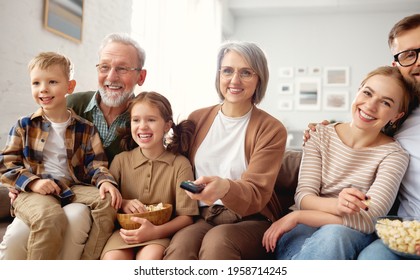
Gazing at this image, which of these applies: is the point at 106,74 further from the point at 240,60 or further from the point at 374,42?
the point at 374,42

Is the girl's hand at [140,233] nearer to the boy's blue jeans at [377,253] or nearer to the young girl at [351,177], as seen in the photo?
the young girl at [351,177]

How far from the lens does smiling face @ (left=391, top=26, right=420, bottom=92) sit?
1.20 meters

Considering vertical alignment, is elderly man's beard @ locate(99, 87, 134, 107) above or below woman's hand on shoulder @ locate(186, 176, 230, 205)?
above

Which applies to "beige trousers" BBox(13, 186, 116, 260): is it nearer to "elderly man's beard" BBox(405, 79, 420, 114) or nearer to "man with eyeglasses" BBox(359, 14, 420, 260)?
"man with eyeglasses" BBox(359, 14, 420, 260)

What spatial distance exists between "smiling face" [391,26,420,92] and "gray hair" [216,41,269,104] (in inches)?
17.1

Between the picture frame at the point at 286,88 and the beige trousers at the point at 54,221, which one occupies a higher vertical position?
the picture frame at the point at 286,88

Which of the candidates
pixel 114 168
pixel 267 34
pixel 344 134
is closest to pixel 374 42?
pixel 267 34

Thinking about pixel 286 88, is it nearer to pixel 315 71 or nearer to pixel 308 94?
pixel 308 94

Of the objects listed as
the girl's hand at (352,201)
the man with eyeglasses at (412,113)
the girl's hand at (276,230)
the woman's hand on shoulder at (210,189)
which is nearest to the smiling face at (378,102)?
the man with eyeglasses at (412,113)

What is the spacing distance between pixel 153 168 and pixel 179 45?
2585 mm

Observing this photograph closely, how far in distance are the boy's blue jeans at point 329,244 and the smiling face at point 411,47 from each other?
496 millimetres

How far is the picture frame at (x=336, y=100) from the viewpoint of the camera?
535cm

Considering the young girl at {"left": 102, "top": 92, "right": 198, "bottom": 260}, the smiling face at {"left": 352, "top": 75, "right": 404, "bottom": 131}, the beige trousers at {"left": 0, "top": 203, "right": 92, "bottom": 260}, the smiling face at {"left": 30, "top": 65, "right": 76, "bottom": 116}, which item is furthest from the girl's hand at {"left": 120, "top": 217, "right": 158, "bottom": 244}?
the smiling face at {"left": 352, "top": 75, "right": 404, "bottom": 131}

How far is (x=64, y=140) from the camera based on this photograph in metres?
1.21
